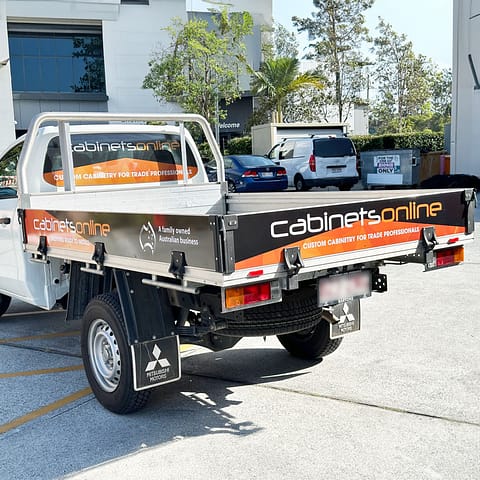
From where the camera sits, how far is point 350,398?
14.8ft

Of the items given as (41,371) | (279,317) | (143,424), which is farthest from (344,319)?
(41,371)

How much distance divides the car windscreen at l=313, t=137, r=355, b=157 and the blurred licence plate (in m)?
16.0

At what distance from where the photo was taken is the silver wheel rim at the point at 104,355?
434 cm

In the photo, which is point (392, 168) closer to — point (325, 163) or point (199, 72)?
point (325, 163)

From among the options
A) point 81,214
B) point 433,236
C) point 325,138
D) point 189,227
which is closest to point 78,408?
point 81,214

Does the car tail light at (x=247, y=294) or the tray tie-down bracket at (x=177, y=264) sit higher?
the tray tie-down bracket at (x=177, y=264)

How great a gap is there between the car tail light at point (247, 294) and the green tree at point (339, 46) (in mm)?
36081

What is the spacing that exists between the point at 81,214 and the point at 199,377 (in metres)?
1.73

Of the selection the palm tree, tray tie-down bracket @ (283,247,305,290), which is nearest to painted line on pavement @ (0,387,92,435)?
tray tie-down bracket @ (283,247,305,290)

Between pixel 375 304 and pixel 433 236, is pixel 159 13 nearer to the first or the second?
pixel 375 304

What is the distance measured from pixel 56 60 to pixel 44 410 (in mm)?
36397

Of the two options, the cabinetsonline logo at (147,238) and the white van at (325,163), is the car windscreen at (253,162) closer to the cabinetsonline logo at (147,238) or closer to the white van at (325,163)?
the white van at (325,163)

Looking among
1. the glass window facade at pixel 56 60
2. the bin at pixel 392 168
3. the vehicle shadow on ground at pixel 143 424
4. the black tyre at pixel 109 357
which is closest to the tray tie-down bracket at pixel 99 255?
the black tyre at pixel 109 357

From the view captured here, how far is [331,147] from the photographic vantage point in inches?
788
